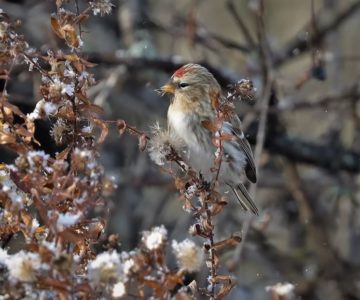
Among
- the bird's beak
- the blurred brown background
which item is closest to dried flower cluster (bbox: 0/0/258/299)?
the bird's beak

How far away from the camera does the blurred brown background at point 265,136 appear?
5.90 meters

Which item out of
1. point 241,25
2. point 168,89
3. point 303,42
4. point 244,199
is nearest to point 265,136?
point 241,25

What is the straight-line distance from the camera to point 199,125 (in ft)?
12.8

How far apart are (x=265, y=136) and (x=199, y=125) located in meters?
2.18

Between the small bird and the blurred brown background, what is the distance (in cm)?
106

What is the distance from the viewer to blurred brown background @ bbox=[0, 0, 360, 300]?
590 cm

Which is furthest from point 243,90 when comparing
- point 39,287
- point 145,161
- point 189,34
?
point 145,161

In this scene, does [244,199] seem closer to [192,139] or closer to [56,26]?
[192,139]

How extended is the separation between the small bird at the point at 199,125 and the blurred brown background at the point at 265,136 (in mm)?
1060

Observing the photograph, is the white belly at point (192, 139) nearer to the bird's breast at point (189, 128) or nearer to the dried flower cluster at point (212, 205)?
the bird's breast at point (189, 128)

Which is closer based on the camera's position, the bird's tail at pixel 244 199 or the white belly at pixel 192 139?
the white belly at pixel 192 139

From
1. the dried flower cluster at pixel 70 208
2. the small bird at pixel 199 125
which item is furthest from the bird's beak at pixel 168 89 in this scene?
the dried flower cluster at pixel 70 208

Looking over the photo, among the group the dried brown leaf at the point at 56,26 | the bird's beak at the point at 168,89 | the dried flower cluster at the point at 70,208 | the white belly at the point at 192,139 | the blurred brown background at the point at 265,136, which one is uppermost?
the blurred brown background at the point at 265,136

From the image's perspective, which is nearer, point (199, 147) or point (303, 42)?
point (199, 147)
